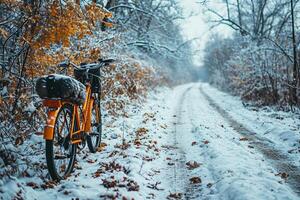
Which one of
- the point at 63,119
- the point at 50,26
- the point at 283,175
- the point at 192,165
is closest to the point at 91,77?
the point at 50,26

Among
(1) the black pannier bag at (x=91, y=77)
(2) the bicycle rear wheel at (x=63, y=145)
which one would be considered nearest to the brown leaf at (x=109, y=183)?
(2) the bicycle rear wheel at (x=63, y=145)

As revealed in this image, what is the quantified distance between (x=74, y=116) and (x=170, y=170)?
194 cm

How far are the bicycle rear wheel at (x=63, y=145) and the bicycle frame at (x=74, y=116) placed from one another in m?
0.07

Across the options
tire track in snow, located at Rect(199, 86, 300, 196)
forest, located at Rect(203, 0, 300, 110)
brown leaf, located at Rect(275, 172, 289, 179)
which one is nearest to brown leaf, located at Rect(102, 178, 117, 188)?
tire track in snow, located at Rect(199, 86, 300, 196)

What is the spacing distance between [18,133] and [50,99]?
47.3 inches

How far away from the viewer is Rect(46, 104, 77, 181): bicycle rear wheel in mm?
4415

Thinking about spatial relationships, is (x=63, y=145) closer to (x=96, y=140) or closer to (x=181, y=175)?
(x=96, y=140)

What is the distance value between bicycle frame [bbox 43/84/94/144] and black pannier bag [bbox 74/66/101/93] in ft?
0.59

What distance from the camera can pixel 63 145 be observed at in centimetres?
460

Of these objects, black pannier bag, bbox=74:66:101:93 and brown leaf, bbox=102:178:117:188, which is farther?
black pannier bag, bbox=74:66:101:93

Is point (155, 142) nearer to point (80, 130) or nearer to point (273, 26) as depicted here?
point (80, 130)

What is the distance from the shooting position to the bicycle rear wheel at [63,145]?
441cm

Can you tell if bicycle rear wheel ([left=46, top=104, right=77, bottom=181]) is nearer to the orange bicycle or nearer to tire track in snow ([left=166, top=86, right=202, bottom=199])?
the orange bicycle

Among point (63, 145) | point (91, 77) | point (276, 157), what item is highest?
point (91, 77)
